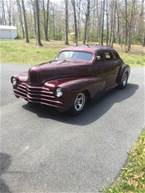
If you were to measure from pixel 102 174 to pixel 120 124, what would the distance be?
234cm

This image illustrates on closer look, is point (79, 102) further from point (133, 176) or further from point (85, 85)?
point (133, 176)

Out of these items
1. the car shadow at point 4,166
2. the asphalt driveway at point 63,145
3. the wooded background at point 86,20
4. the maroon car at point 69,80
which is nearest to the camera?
the car shadow at point 4,166

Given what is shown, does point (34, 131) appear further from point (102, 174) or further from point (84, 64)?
point (84, 64)

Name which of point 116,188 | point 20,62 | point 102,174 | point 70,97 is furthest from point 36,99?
point 20,62

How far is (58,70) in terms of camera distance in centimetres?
703

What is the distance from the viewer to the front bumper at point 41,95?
6438mm

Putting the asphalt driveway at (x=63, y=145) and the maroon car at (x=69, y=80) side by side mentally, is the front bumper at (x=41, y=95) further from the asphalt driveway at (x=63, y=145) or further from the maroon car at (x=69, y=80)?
the asphalt driveway at (x=63, y=145)

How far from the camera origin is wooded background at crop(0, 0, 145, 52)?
101 feet

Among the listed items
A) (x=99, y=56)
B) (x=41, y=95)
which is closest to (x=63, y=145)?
(x=41, y=95)

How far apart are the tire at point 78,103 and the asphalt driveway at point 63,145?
182mm

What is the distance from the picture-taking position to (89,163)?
14.9ft

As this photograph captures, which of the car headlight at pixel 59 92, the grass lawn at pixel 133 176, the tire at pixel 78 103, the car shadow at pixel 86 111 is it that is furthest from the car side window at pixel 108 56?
the grass lawn at pixel 133 176

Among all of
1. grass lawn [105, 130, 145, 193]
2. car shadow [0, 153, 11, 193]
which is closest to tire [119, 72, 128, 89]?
grass lawn [105, 130, 145, 193]

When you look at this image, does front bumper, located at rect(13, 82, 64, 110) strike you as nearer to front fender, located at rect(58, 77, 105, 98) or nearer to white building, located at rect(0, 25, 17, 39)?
front fender, located at rect(58, 77, 105, 98)
